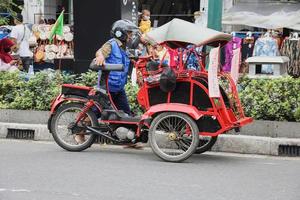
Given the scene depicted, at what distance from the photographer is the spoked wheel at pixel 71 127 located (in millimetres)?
9641

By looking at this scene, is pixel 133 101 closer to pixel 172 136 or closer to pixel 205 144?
pixel 205 144

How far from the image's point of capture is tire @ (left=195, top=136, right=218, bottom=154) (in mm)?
9484

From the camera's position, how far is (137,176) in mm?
8016

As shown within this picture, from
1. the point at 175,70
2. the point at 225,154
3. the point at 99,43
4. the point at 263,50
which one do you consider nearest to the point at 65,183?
the point at 175,70

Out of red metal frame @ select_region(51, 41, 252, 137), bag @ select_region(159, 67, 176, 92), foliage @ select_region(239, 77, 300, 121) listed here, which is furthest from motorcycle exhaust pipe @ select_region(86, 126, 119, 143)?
foliage @ select_region(239, 77, 300, 121)

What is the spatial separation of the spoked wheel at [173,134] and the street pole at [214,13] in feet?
9.66

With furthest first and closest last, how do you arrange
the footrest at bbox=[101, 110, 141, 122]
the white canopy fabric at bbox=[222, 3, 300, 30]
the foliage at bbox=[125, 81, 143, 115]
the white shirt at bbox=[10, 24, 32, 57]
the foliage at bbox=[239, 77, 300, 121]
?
the white canopy fabric at bbox=[222, 3, 300, 30] → the white shirt at bbox=[10, 24, 32, 57] → the foliage at bbox=[125, 81, 143, 115] → the foliage at bbox=[239, 77, 300, 121] → the footrest at bbox=[101, 110, 141, 122]

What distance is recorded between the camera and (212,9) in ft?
37.5

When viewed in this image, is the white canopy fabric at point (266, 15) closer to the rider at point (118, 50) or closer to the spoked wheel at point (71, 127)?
the rider at point (118, 50)

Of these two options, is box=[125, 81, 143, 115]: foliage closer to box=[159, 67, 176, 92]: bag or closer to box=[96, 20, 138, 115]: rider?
box=[96, 20, 138, 115]: rider

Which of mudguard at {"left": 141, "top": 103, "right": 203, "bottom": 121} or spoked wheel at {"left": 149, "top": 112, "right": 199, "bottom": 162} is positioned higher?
mudguard at {"left": 141, "top": 103, "right": 203, "bottom": 121}

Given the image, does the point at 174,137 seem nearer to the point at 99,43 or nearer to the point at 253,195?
the point at 253,195

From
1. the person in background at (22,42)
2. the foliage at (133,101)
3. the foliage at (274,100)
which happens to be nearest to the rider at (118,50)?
the foliage at (133,101)

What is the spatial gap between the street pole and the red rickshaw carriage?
6.33 feet
